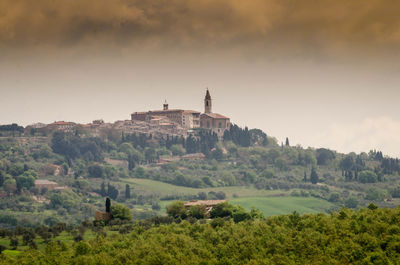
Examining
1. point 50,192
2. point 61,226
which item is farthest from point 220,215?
point 50,192

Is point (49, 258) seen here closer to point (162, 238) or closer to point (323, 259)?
point (162, 238)

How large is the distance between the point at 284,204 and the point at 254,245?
96.2 meters

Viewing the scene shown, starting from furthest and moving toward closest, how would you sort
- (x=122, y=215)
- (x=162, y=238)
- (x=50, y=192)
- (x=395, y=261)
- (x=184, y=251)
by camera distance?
(x=50, y=192) → (x=122, y=215) → (x=162, y=238) → (x=184, y=251) → (x=395, y=261)

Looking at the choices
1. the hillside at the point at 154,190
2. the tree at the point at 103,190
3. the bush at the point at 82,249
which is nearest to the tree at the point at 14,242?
the bush at the point at 82,249

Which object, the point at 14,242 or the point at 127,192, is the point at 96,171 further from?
the point at 14,242

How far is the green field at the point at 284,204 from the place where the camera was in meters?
154

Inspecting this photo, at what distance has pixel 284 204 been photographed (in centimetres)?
16138

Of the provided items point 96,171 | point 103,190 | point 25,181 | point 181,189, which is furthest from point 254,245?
point 96,171

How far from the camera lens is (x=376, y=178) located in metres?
191

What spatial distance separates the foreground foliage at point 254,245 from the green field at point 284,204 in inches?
3034

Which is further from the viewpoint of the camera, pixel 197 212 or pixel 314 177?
pixel 314 177

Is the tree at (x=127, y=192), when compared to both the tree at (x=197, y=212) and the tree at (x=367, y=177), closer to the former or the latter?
the tree at (x=367, y=177)

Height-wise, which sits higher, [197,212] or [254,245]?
[197,212]

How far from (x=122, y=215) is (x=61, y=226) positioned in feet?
32.1
